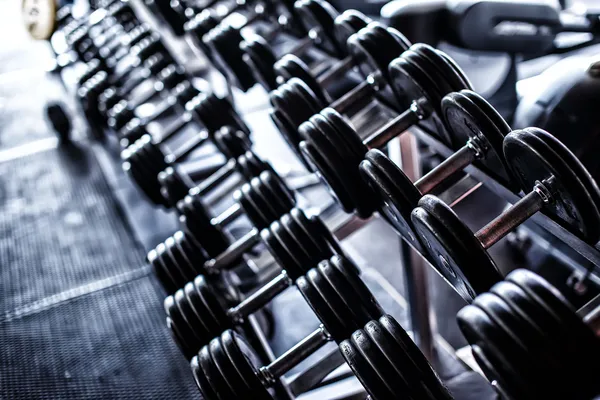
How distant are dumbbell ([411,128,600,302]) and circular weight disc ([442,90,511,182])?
3 centimetres

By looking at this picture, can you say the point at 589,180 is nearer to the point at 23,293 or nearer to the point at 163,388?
the point at 163,388

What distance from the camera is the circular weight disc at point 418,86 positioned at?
39.3 inches

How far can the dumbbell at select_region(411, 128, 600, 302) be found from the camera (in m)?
0.73

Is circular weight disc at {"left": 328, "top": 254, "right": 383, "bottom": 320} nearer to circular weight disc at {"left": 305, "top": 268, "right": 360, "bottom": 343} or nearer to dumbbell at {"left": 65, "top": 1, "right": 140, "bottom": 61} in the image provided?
circular weight disc at {"left": 305, "top": 268, "right": 360, "bottom": 343}

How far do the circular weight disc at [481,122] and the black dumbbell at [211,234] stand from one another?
409 mm

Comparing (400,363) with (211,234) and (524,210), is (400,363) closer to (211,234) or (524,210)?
(524,210)

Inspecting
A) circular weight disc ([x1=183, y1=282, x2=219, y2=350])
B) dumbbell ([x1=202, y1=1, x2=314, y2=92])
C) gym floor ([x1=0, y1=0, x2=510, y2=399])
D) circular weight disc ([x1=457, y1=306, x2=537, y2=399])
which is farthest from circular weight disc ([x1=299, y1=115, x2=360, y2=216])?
dumbbell ([x1=202, y1=1, x2=314, y2=92])

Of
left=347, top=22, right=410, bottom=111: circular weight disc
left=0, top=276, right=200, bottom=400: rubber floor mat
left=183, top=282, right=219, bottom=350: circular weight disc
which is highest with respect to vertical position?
left=347, top=22, right=410, bottom=111: circular weight disc

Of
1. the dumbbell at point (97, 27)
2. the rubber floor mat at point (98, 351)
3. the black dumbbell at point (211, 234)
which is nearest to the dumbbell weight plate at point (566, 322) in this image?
the black dumbbell at point (211, 234)

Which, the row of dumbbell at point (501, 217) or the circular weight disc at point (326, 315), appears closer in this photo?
the row of dumbbell at point (501, 217)

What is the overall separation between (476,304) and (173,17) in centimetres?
194

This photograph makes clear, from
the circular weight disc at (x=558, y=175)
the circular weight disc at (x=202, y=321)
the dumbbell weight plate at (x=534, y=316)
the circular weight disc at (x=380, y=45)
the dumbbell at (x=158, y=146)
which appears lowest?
the circular weight disc at (x=202, y=321)

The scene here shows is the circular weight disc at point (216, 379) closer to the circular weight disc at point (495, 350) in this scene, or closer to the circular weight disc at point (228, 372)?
the circular weight disc at point (228, 372)

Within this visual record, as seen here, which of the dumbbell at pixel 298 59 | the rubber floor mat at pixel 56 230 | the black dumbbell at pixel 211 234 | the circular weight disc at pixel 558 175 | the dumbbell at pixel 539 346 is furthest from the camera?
the rubber floor mat at pixel 56 230
